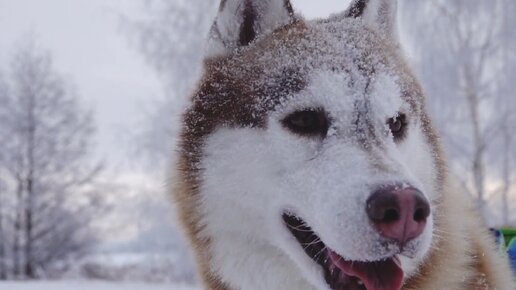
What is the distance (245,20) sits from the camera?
2396 millimetres

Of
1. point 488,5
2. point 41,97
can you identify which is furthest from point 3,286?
point 41,97

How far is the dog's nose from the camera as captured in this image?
154 cm

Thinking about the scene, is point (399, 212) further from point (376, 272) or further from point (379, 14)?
point (379, 14)

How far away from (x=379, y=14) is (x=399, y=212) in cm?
121

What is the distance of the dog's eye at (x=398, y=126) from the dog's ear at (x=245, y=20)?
2.08ft

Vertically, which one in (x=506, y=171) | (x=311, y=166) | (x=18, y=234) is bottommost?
(x=311, y=166)

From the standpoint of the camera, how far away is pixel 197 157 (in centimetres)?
218

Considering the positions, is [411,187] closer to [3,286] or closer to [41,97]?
[3,286]

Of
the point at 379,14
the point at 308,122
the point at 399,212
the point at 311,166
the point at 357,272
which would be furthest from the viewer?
the point at 379,14

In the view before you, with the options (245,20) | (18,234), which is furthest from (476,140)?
(18,234)

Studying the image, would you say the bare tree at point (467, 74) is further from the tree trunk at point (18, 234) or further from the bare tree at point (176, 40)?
the tree trunk at point (18, 234)

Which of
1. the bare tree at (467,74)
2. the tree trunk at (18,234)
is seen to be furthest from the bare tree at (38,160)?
the bare tree at (467,74)

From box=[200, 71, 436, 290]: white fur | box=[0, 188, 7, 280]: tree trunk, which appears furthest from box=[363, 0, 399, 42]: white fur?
box=[0, 188, 7, 280]: tree trunk

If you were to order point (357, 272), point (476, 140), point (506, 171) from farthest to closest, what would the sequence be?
point (506, 171) → point (476, 140) → point (357, 272)
